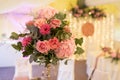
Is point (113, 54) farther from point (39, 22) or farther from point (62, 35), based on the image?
point (39, 22)

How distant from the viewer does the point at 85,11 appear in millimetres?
6691

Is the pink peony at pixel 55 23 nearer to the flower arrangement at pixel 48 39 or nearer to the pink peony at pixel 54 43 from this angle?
the flower arrangement at pixel 48 39

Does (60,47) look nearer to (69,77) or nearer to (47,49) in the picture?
(47,49)

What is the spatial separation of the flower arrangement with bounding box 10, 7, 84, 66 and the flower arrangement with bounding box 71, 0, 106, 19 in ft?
16.0

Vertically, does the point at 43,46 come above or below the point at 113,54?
above

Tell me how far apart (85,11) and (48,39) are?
508 centimetres

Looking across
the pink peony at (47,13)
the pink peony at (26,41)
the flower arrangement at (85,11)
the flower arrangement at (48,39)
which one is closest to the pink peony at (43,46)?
the flower arrangement at (48,39)

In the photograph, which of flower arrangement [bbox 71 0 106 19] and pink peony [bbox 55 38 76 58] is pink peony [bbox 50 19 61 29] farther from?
flower arrangement [bbox 71 0 106 19]

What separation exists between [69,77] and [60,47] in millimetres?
3128

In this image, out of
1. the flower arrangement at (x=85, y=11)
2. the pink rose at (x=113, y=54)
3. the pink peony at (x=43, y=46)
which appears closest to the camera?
the pink peony at (x=43, y=46)

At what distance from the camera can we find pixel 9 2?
4047mm

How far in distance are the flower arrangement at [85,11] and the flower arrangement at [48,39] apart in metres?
4.87

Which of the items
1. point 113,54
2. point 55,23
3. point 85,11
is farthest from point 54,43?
point 85,11

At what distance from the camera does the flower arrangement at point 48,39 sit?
173 cm
